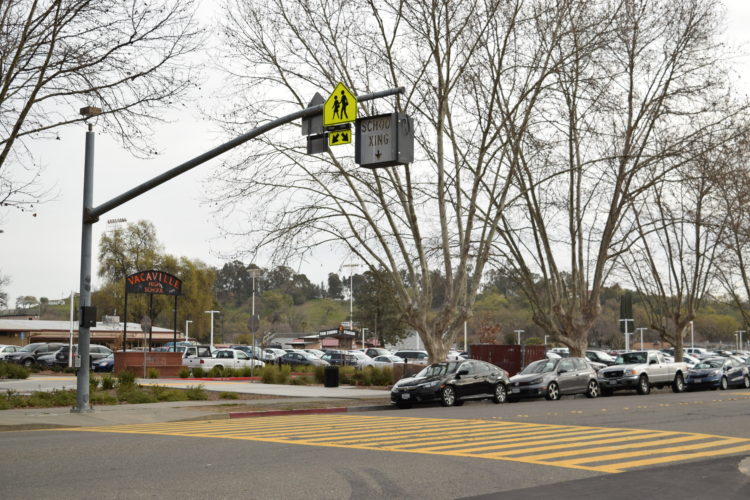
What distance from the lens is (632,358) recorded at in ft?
112

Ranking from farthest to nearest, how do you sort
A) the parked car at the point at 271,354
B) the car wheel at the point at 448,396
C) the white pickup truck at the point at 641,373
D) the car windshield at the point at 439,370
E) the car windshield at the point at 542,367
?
the parked car at the point at 271,354, the white pickup truck at the point at 641,373, the car windshield at the point at 542,367, the car windshield at the point at 439,370, the car wheel at the point at 448,396

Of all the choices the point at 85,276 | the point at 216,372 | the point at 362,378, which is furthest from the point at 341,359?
the point at 85,276

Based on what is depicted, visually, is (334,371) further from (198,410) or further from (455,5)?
(455,5)

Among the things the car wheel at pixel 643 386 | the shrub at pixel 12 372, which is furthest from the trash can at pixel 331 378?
the shrub at pixel 12 372

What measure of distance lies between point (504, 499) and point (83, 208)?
15126mm

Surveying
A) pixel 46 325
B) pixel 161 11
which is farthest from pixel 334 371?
pixel 46 325

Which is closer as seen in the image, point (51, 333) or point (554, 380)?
point (554, 380)

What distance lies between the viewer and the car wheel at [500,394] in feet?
88.3

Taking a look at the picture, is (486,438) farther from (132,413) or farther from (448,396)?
(448,396)

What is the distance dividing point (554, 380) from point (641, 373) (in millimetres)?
6387

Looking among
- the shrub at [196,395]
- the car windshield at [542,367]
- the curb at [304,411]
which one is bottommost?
the curb at [304,411]

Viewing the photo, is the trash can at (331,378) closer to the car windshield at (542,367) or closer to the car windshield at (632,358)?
the car windshield at (542,367)

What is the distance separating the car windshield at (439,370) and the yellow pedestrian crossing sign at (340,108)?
1089cm

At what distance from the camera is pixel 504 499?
859cm
